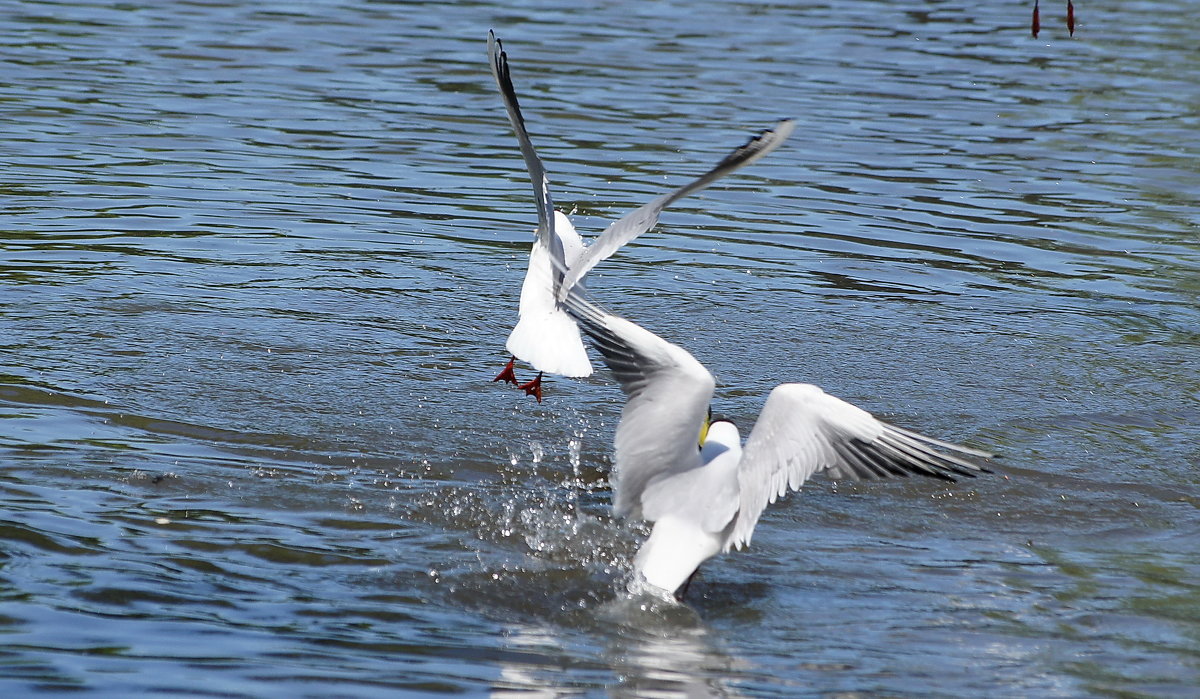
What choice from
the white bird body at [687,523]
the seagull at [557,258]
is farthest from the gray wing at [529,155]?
the white bird body at [687,523]

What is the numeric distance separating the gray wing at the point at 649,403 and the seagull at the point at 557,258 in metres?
0.20

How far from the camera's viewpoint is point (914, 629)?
17.4 ft

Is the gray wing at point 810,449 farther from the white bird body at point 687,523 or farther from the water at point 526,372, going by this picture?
the water at point 526,372

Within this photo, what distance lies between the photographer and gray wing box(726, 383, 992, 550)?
551 cm

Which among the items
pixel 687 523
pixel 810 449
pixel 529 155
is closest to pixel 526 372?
pixel 529 155

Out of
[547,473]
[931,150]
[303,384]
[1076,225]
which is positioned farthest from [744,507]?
[931,150]

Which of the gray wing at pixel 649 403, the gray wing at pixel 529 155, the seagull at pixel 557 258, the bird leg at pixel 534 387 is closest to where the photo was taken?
the gray wing at pixel 649 403

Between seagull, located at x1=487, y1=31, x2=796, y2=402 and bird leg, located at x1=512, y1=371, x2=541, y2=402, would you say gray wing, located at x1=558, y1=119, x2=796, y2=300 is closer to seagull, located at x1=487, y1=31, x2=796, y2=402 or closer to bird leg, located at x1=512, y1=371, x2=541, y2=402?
seagull, located at x1=487, y1=31, x2=796, y2=402

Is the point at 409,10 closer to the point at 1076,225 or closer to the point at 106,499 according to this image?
the point at 1076,225

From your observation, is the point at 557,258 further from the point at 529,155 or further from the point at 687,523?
the point at 687,523

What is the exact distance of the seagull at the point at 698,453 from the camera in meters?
5.48

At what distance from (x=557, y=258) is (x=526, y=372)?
154cm

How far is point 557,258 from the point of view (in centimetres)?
671

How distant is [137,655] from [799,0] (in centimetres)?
1672
